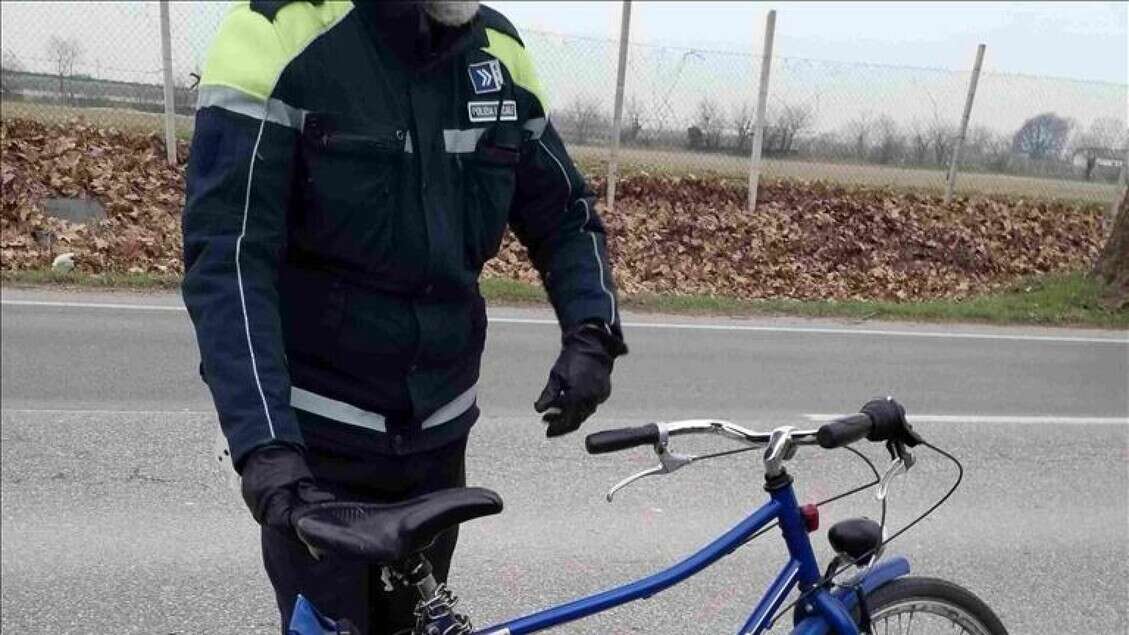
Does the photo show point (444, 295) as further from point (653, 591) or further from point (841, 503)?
point (841, 503)

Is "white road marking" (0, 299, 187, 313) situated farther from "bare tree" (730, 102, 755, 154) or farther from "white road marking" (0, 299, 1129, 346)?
"bare tree" (730, 102, 755, 154)

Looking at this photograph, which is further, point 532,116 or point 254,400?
point 532,116

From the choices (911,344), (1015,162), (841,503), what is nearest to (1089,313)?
(911,344)

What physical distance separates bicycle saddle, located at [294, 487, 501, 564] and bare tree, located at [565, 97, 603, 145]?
35.5 feet

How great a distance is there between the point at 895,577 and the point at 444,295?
1165mm

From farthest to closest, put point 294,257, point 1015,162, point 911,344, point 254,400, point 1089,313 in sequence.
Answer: point 1015,162
point 1089,313
point 911,344
point 294,257
point 254,400

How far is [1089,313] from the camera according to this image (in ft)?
33.8

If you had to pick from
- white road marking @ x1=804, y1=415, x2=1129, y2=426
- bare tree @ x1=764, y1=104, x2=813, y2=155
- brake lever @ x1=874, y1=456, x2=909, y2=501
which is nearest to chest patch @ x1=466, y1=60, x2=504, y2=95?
brake lever @ x1=874, y1=456, x2=909, y2=501

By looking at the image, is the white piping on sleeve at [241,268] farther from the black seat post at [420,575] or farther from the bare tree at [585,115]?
the bare tree at [585,115]

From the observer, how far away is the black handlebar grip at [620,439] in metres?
1.97

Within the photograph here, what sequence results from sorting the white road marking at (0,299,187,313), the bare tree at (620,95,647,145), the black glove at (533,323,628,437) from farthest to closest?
the bare tree at (620,95,647,145)
the white road marking at (0,299,187,313)
the black glove at (533,323,628,437)

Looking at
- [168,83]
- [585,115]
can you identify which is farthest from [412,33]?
[168,83]

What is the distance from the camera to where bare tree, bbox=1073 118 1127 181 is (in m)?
14.5

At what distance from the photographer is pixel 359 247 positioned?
175cm
